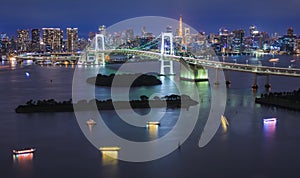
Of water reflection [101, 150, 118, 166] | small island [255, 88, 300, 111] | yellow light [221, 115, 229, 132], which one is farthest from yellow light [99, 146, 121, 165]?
small island [255, 88, 300, 111]

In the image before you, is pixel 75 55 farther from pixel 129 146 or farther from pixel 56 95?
pixel 129 146

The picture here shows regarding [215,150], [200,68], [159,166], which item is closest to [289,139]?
[215,150]

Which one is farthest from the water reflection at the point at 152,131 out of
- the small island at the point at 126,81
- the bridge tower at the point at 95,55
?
the bridge tower at the point at 95,55

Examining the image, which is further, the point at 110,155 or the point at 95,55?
the point at 95,55

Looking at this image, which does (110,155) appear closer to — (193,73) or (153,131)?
(153,131)

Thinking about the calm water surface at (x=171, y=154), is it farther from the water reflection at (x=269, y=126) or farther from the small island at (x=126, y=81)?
the small island at (x=126, y=81)

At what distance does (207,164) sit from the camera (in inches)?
148

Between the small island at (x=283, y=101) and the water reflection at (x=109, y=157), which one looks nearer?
the water reflection at (x=109, y=157)

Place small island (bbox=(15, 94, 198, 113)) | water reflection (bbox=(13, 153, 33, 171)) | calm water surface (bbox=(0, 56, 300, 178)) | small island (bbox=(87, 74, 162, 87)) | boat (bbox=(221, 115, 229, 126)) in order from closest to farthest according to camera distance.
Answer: calm water surface (bbox=(0, 56, 300, 178)), water reflection (bbox=(13, 153, 33, 171)), boat (bbox=(221, 115, 229, 126)), small island (bbox=(15, 94, 198, 113)), small island (bbox=(87, 74, 162, 87))

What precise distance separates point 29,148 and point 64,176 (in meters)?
0.95

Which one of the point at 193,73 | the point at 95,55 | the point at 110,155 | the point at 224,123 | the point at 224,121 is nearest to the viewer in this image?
the point at 110,155

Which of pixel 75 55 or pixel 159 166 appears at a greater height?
pixel 75 55

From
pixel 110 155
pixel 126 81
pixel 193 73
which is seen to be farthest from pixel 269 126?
pixel 193 73

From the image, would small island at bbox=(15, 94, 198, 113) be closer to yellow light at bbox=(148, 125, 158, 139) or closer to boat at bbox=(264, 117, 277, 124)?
yellow light at bbox=(148, 125, 158, 139)
